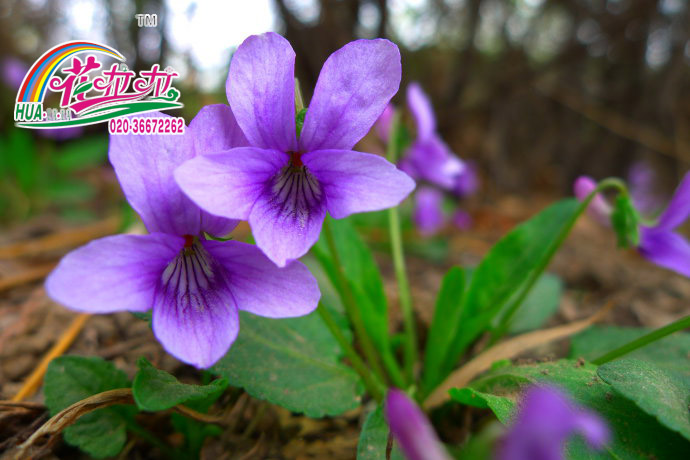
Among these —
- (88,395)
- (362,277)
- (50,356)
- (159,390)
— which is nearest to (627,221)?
(362,277)

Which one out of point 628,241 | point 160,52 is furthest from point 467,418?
point 160,52

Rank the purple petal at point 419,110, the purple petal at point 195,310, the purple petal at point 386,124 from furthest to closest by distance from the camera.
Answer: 1. the purple petal at point 386,124
2. the purple petal at point 419,110
3. the purple petal at point 195,310

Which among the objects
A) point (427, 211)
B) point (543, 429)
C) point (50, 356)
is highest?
point (543, 429)

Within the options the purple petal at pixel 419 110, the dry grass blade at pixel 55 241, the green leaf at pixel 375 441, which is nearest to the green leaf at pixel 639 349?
the green leaf at pixel 375 441

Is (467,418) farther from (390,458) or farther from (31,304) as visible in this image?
(31,304)

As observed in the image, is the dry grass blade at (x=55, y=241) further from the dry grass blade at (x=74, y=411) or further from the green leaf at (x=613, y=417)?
the green leaf at (x=613, y=417)

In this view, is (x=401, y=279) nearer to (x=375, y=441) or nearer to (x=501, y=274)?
(x=501, y=274)

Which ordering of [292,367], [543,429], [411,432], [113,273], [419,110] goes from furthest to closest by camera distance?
[419,110] → [292,367] → [113,273] → [411,432] → [543,429]

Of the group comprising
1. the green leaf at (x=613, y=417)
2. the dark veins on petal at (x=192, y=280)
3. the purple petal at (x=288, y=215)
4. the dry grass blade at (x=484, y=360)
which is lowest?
the dry grass blade at (x=484, y=360)
